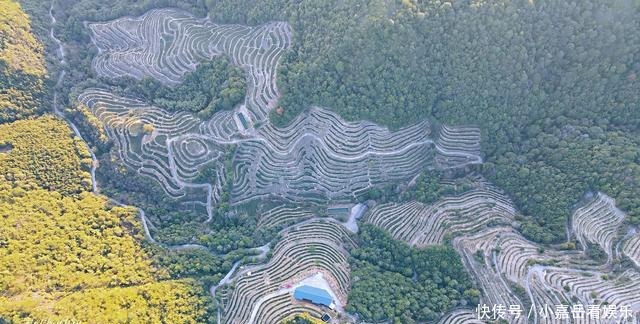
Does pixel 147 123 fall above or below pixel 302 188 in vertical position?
above

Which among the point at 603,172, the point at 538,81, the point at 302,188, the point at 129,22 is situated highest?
the point at 129,22

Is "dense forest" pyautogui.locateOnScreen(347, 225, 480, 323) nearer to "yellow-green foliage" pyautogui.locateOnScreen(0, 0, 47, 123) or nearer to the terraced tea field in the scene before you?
the terraced tea field

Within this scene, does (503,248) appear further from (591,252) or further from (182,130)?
(182,130)

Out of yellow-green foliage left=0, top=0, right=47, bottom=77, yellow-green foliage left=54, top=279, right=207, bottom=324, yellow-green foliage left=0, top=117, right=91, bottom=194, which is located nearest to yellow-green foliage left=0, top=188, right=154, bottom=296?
yellow-green foliage left=0, top=117, right=91, bottom=194

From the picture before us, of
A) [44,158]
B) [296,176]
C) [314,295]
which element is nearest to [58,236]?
[44,158]

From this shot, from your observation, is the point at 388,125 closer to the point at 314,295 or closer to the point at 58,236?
the point at 314,295

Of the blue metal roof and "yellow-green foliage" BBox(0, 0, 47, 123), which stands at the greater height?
"yellow-green foliage" BBox(0, 0, 47, 123)

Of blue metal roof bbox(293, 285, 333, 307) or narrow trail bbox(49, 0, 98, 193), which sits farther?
narrow trail bbox(49, 0, 98, 193)

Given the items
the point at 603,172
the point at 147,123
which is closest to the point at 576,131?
the point at 603,172
